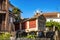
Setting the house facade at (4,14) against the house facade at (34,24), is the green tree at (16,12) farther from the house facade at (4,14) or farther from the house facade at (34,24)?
the house facade at (4,14)

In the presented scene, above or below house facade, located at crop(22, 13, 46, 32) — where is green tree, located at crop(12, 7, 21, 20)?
above

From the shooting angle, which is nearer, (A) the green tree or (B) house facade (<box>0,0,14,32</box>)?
(B) house facade (<box>0,0,14,32</box>)

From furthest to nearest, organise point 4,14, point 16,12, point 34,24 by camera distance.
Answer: point 16,12
point 34,24
point 4,14

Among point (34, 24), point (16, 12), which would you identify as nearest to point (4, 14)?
point (34, 24)

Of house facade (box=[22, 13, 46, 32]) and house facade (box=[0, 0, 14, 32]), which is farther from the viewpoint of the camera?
house facade (box=[22, 13, 46, 32])

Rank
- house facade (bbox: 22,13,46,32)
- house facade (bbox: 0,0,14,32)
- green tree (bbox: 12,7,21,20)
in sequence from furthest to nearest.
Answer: green tree (bbox: 12,7,21,20), house facade (bbox: 22,13,46,32), house facade (bbox: 0,0,14,32)

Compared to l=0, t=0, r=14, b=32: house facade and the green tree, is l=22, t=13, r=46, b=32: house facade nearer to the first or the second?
the green tree

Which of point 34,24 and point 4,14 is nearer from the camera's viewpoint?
point 4,14

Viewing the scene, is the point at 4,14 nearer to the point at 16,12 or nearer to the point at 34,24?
the point at 34,24

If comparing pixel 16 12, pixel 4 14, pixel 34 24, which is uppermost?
pixel 16 12

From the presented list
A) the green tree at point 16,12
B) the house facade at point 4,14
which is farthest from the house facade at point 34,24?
the house facade at point 4,14

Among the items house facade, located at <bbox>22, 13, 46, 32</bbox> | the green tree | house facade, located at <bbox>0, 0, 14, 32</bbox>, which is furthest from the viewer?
the green tree

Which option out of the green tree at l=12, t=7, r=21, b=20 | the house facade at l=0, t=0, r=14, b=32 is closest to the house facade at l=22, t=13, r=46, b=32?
the green tree at l=12, t=7, r=21, b=20

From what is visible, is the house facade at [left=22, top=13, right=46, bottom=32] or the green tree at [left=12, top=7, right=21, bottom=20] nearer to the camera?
the house facade at [left=22, top=13, right=46, bottom=32]
